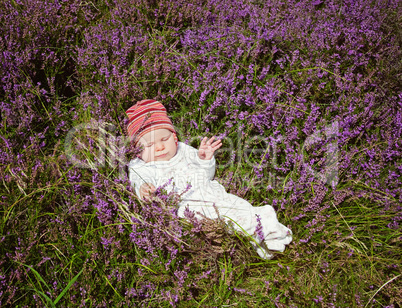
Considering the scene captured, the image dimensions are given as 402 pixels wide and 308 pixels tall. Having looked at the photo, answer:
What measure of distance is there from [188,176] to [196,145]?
0.45 meters

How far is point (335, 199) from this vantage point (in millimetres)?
2252

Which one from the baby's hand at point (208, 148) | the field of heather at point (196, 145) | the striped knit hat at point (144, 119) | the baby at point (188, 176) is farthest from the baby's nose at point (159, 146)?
the baby's hand at point (208, 148)

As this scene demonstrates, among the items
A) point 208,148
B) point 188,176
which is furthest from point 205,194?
point 208,148

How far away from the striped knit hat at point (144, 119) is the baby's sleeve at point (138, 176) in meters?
0.24

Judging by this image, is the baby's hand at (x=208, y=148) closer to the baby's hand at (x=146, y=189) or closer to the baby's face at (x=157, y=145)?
the baby's face at (x=157, y=145)

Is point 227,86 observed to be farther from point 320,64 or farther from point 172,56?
point 320,64

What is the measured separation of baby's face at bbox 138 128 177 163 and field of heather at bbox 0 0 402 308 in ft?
0.53

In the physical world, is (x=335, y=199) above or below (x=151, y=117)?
below

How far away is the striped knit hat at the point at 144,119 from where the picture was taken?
235 cm

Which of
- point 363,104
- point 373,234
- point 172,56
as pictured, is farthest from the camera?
point 172,56

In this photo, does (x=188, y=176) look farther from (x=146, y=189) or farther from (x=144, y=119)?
(x=144, y=119)

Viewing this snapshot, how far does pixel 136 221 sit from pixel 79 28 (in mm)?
2308

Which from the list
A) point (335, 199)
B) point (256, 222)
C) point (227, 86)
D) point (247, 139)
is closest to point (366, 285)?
point (335, 199)

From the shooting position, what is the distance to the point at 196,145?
2.84 m
